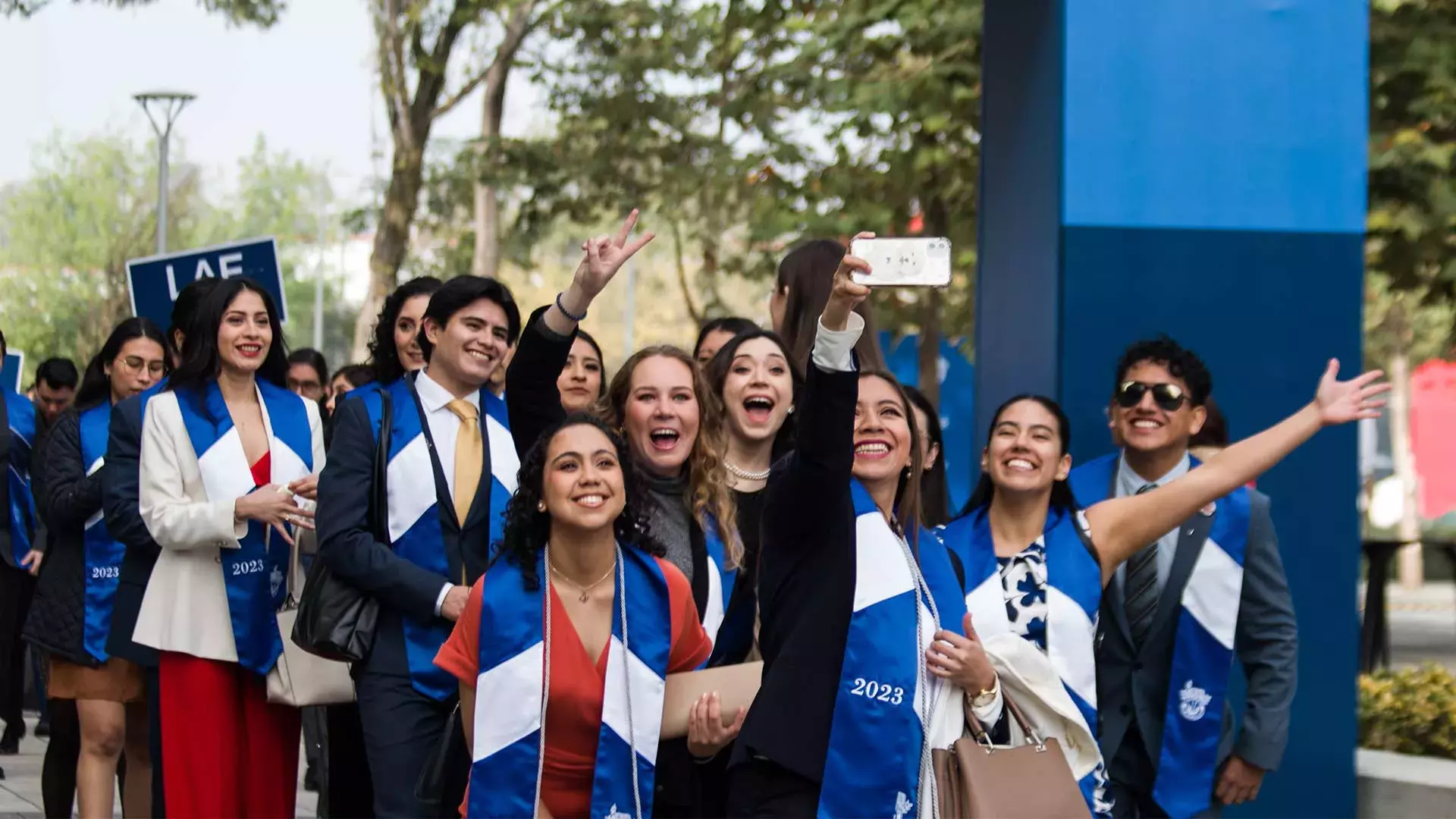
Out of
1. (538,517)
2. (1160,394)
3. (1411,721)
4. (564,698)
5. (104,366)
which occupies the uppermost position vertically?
(104,366)

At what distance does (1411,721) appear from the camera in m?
8.70

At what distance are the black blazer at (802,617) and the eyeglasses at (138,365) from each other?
419 centimetres

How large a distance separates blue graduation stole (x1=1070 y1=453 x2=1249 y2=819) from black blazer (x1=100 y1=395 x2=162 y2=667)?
327 cm

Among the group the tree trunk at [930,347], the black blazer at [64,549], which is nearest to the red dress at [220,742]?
the black blazer at [64,549]

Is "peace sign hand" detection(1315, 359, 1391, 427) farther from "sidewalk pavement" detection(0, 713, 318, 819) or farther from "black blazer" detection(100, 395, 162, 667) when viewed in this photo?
"sidewalk pavement" detection(0, 713, 318, 819)

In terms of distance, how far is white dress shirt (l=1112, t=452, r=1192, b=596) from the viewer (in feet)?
18.8

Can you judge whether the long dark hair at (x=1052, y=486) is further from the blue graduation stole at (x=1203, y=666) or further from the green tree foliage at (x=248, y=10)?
the green tree foliage at (x=248, y=10)

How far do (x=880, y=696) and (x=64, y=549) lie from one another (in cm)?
439

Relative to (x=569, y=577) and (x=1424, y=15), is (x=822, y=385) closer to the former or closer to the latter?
(x=569, y=577)

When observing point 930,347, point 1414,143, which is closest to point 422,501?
point 1414,143

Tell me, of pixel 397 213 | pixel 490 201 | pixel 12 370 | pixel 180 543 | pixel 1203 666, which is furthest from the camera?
pixel 490 201

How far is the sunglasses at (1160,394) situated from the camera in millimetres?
5730

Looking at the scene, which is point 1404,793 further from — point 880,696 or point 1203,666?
point 880,696

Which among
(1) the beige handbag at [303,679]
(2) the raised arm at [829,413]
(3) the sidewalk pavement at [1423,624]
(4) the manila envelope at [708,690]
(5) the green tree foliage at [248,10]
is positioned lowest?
(3) the sidewalk pavement at [1423,624]
